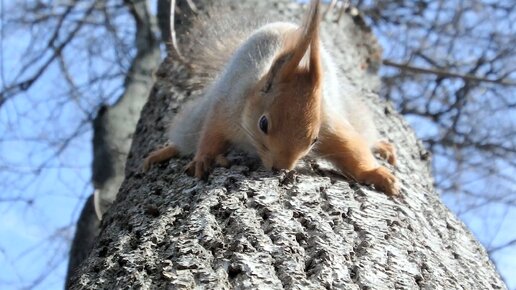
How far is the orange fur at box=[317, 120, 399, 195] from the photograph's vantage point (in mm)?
2332

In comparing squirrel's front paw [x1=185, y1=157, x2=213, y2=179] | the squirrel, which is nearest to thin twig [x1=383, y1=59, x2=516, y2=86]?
the squirrel

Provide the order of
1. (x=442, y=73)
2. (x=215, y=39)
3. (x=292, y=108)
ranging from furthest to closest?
1. (x=442, y=73)
2. (x=215, y=39)
3. (x=292, y=108)

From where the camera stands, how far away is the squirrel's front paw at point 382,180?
2.32 m

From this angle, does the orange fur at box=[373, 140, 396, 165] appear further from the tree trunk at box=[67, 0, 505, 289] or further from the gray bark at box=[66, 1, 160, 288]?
the gray bark at box=[66, 1, 160, 288]

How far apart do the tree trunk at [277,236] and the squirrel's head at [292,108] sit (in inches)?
2.8

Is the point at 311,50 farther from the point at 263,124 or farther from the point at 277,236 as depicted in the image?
the point at 277,236

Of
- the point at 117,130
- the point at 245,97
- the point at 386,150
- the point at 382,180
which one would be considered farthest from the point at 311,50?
the point at 117,130

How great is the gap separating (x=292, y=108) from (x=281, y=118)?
0.05 metres

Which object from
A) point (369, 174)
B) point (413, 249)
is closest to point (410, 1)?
point (369, 174)

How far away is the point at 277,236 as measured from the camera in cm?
182

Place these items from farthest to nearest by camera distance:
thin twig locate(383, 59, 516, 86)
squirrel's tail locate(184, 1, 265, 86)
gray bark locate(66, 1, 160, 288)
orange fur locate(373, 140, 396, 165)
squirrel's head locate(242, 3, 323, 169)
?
1. thin twig locate(383, 59, 516, 86)
2. gray bark locate(66, 1, 160, 288)
3. squirrel's tail locate(184, 1, 265, 86)
4. orange fur locate(373, 140, 396, 165)
5. squirrel's head locate(242, 3, 323, 169)

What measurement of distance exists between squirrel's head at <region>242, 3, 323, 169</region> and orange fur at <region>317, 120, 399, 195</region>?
0.09 metres

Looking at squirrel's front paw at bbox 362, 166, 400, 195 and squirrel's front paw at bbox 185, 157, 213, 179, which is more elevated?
squirrel's front paw at bbox 185, 157, 213, 179

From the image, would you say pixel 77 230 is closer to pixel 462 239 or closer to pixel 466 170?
pixel 462 239
